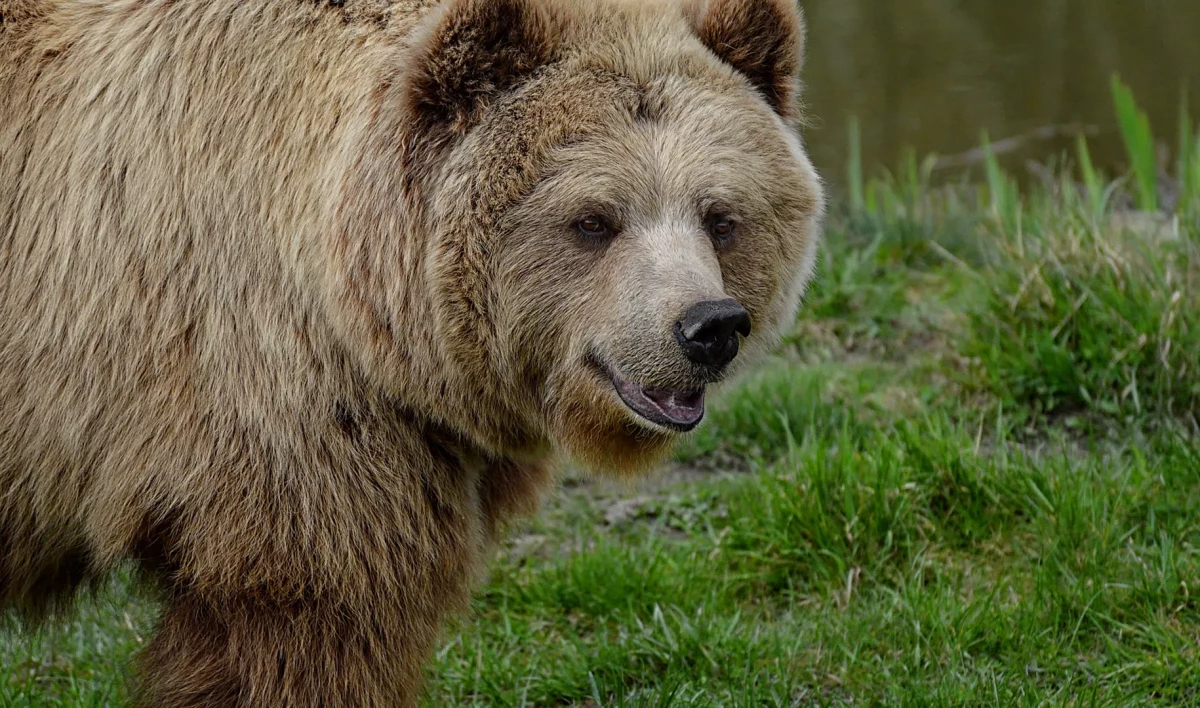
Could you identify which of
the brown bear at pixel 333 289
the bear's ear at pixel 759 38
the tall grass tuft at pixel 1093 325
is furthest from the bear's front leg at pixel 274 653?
the tall grass tuft at pixel 1093 325

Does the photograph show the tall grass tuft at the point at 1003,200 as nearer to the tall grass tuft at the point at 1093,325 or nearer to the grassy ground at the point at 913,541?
the grassy ground at the point at 913,541

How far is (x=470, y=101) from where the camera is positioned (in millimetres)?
3545

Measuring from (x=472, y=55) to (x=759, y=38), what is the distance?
0.86 m

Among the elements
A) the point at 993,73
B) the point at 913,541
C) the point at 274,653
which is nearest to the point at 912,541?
the point at 913,541

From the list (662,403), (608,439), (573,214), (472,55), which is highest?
(472,55)

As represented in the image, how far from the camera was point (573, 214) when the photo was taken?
3525 mm

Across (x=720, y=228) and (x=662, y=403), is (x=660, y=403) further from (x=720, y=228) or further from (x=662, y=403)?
(x=720, y=228)

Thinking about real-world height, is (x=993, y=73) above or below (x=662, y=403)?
below

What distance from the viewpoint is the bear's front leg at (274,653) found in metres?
3.47

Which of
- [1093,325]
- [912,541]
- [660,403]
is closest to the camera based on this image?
[660,403]

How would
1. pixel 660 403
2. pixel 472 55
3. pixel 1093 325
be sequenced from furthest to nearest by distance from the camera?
1. pixel 1093 325
2. pixel 660 403
3. pixel 472 55

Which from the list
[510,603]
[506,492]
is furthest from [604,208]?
[510,603]

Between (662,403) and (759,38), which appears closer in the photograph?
(662,403)

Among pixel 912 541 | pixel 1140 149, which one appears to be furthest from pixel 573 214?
pixel 1140 149
